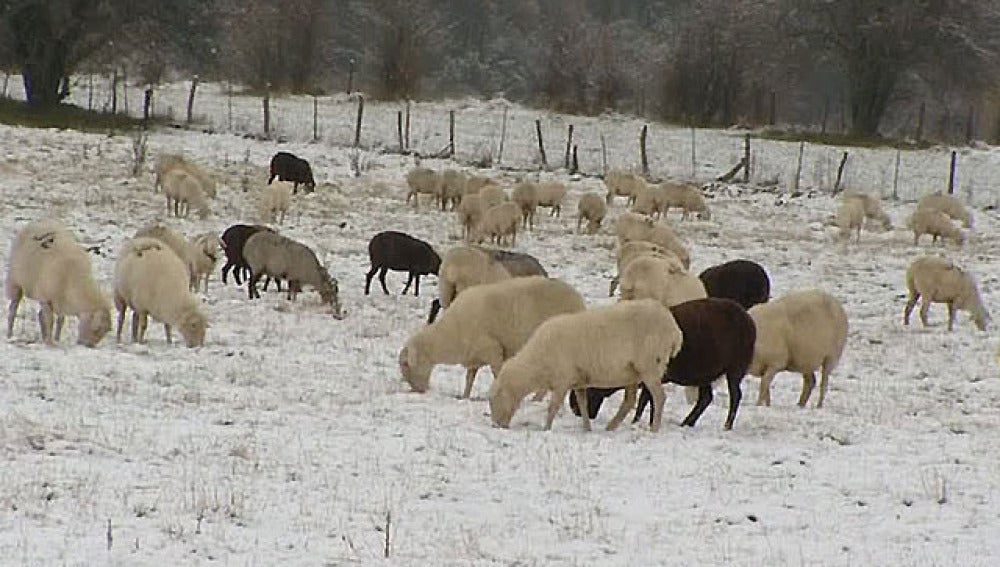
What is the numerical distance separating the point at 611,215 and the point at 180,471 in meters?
23.7

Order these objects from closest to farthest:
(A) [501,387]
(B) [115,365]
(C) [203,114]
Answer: (A) [501,387], (B) [115,365], (C) [203,114]

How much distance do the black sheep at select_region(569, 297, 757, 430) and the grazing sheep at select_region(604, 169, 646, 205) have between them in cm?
2051

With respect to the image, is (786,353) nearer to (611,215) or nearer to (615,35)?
(611,215)

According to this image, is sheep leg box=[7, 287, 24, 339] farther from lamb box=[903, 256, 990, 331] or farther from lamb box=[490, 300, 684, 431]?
lamb box=[903, 256, 990, 331]

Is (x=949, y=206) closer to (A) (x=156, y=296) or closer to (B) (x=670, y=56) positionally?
(A) (x=156, y=296)

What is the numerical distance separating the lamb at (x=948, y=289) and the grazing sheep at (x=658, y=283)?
5836 mm

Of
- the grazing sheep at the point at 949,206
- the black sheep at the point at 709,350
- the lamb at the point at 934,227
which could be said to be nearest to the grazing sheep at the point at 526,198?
the lamb at the point at 934,227

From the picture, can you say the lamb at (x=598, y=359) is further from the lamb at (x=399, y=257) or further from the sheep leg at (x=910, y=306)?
the sheep leg at (x=910, y=306)

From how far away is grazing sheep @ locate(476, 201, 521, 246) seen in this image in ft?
81.9

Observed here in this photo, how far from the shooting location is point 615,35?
236 ft

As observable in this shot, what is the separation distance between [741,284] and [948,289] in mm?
4003

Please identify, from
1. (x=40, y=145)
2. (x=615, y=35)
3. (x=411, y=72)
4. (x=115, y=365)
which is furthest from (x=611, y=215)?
(x=615, y=35)

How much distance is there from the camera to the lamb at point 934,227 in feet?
94.7

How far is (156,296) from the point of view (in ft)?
45.4
